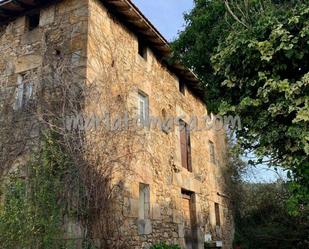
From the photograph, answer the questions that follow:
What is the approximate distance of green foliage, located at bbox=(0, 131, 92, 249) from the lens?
202 inches

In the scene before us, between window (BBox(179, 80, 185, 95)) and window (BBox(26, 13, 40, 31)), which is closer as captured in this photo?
window (BBox(26, 13, 40, 31))

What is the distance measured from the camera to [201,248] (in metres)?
10.5

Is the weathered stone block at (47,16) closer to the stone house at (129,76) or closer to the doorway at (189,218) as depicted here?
the stone house at (129,76)

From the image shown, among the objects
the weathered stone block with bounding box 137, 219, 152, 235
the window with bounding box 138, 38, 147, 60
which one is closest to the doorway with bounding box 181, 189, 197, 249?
the weathered stone block with bounding box 137, 219, 152, 235

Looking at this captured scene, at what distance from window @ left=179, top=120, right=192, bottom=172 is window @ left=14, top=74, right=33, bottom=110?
516 cm

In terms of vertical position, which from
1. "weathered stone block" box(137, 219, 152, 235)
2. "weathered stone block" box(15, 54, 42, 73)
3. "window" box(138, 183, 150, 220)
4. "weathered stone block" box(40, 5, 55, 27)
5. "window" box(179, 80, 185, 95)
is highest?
"window" box(179, 80, 185, 95)

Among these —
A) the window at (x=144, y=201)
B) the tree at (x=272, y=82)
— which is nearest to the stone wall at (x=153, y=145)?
the window at (x=144, y=201)

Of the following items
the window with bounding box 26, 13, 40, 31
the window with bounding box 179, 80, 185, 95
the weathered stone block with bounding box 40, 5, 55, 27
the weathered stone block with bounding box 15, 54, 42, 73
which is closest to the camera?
the weathered stone block with bounding box 15, 54, 42, 73

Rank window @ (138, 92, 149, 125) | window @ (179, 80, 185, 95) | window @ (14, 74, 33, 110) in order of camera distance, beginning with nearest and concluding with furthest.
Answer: window @ (14, 74, 33, 110), window @ (138, 92, 149, 125), window @ (179, 80, 185, 95)

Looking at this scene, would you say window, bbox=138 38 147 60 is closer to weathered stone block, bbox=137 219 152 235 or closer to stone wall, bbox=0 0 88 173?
stone wall, bbox=0 0 88 173

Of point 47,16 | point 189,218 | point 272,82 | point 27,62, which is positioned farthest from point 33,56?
point 189,218

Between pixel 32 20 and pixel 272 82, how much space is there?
18.5 feet

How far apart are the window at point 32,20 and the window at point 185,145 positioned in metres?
5.27

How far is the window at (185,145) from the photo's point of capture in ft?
35.3
